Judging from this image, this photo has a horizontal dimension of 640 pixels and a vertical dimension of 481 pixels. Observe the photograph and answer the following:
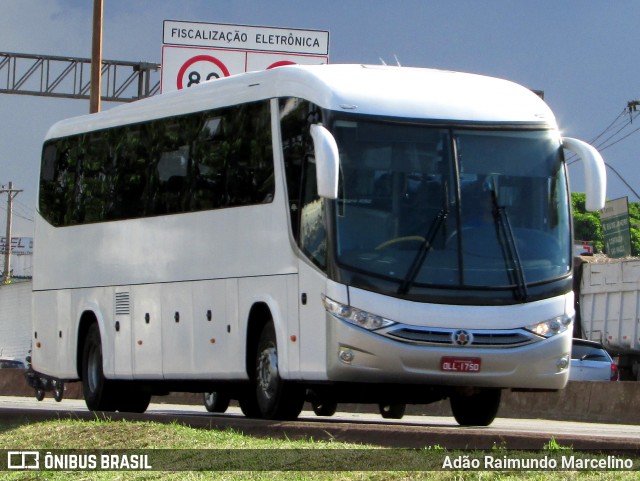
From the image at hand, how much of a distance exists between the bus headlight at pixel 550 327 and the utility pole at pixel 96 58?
1668 cm

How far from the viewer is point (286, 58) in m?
31.0

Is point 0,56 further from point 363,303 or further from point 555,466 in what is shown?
point 555,466

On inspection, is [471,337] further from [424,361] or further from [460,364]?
[424,361]

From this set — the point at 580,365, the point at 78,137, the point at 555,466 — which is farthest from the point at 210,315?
the point at 580,365

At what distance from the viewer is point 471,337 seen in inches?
584

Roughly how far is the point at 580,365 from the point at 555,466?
2255 cm

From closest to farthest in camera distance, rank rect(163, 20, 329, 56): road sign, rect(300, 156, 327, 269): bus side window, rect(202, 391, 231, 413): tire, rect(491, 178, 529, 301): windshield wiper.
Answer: rect(491, 178, 529, 301): windshield wiper
rect(300, 156, 327, 269): bus side window
rect(202, 391, 231, 413): tire
rect(163, 20, 329, 56): road sign

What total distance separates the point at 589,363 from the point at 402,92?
1687 cm

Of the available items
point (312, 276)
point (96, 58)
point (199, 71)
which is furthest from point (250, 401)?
point (96, 58)

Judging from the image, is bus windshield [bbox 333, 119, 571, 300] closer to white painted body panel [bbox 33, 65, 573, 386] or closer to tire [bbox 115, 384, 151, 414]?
white painted body panel [bbox 33, 65, 573, 386]

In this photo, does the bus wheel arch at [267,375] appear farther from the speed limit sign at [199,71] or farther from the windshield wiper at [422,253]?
→ the speed limit sign at [199,71]

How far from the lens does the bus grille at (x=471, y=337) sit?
1469 cm

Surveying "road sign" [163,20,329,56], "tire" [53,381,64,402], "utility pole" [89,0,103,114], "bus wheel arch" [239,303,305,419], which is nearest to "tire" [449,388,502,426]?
"bus wheel arch" [239,303,305,419]

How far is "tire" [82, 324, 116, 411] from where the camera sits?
20.8 metres
